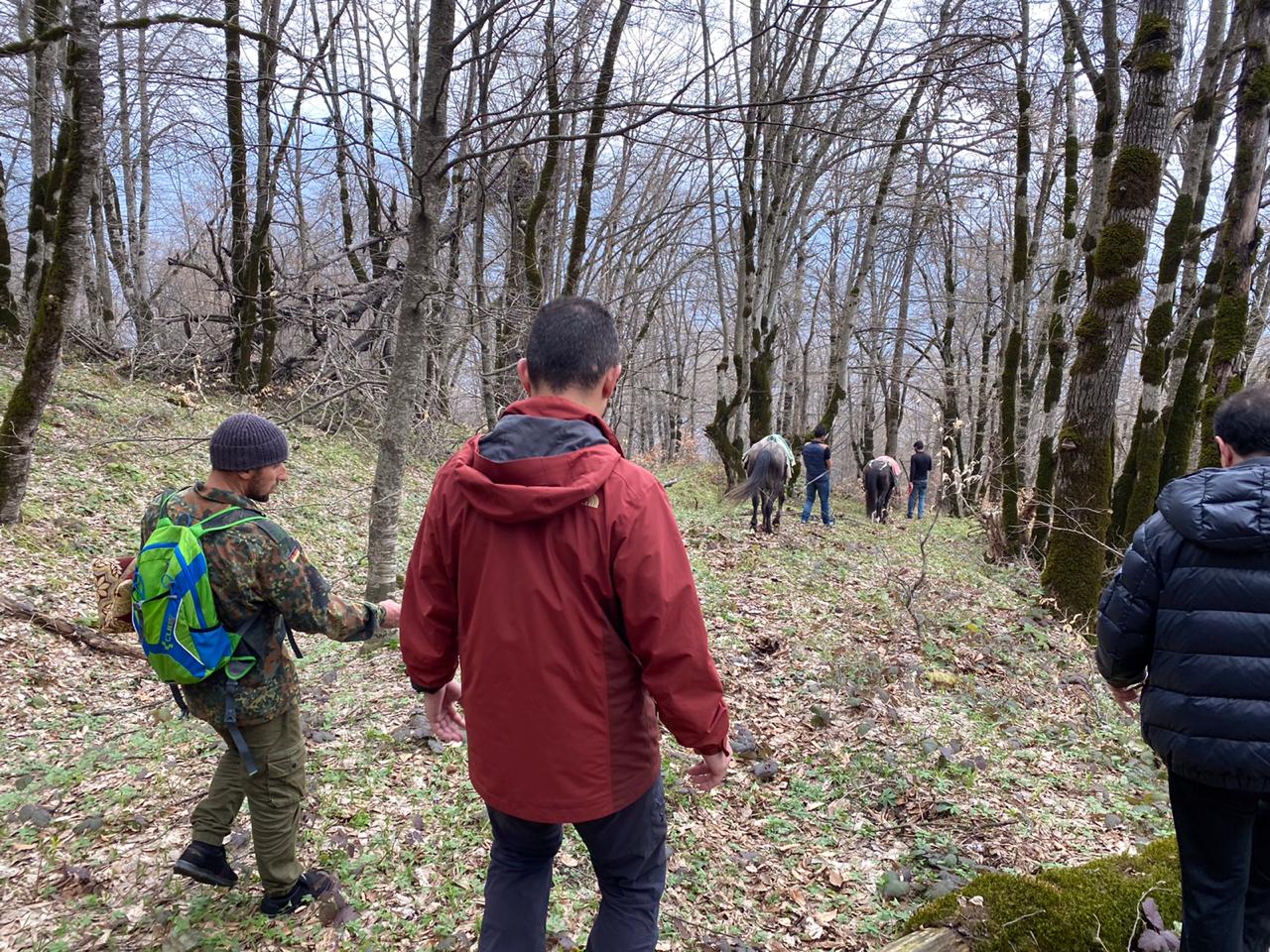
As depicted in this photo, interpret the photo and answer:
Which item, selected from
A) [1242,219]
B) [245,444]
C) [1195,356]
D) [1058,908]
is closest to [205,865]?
[245,444]

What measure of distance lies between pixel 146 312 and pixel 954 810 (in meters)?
16.0

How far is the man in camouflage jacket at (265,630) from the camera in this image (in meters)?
2.55

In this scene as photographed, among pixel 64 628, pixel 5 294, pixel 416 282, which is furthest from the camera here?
pixel 5 294

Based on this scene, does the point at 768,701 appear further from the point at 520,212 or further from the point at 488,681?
the point at 520,212

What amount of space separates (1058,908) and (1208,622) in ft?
4.56

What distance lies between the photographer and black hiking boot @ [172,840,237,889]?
2.77m

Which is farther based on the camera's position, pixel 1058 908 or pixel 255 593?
pixel 1058 908

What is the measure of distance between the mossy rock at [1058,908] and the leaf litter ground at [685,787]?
16.3 inches

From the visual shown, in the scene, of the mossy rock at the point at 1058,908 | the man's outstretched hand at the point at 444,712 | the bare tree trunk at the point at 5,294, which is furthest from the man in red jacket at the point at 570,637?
the bare tree trunk at the point at 5,294

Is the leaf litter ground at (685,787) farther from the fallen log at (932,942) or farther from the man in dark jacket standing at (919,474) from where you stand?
the man in dark jacket standing at (919,474)

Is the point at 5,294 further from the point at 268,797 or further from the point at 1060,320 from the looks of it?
the point at 1060,320

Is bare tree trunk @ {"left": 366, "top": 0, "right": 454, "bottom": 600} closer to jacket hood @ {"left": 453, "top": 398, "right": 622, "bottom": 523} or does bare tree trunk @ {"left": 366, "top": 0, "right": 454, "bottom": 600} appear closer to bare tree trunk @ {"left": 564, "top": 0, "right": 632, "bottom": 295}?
jacket hood @ {"left": 453, "top": 398, "right": 622, "bottom": 523}

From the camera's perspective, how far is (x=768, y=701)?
17.0 feet

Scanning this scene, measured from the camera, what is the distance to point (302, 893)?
285cm
